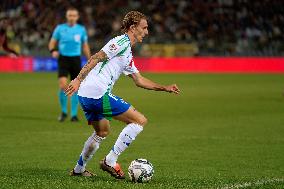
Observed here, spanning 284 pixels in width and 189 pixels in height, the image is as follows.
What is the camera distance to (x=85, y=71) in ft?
28.6

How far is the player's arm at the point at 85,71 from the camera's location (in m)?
8.45

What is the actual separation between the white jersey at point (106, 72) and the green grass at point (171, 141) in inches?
41.7

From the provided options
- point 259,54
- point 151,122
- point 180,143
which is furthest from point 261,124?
point 259,54

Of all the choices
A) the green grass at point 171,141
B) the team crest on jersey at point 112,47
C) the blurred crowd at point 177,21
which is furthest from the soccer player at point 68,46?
the blurred crowd at point 177,21

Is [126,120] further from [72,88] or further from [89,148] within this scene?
[72,88]

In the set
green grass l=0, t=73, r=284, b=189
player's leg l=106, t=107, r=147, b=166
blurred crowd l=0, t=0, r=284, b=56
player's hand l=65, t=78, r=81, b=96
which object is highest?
player's hand l=65, t=78, r=81, b=96

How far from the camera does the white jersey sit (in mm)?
9062

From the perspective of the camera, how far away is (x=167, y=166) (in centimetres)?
1066

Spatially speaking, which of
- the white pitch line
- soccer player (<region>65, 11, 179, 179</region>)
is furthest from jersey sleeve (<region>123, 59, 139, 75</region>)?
the white pitch line

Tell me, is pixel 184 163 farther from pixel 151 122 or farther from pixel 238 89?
pixel 238 89

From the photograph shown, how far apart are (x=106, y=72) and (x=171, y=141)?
15.5 ft

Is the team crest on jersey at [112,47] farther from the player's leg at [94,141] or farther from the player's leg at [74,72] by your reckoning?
the player's leg at [74,72]

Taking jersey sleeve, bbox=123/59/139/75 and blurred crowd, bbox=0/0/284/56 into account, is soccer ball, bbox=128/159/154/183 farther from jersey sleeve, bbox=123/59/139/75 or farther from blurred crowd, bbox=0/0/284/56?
blurred crowd, bbox=0/0/284/56

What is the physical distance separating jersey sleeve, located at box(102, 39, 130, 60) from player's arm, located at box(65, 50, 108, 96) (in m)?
0.05
